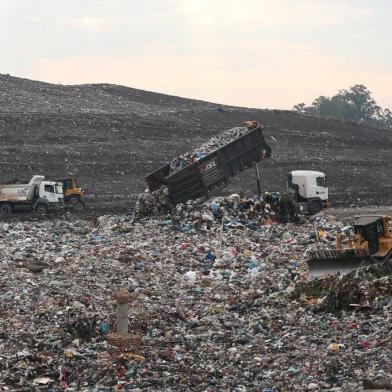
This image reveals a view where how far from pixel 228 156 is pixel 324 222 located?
9.41 ft

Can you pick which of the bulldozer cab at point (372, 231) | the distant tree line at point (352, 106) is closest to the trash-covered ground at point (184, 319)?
the bulldozer cab at point (372, 231)

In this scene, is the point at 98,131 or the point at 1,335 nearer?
the point at 1,335

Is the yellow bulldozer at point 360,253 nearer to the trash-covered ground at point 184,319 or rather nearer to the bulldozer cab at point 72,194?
the trash-covered ground at point 184,319

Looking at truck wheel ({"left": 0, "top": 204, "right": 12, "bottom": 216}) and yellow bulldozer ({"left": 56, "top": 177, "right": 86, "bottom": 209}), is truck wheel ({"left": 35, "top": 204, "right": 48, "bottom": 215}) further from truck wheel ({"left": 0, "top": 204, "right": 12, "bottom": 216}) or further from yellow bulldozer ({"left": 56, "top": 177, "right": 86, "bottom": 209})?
yellow bulldozer ({"left": 56, "top": 177, "right": 86, "bottom": 209})

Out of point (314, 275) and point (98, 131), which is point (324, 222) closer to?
point (314, 275)

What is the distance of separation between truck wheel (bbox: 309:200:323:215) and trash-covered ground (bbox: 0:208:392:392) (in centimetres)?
704

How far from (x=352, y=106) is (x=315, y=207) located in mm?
61006

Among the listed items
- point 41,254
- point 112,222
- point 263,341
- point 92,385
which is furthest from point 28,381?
point 112,222

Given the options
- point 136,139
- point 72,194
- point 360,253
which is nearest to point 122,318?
point 360,253

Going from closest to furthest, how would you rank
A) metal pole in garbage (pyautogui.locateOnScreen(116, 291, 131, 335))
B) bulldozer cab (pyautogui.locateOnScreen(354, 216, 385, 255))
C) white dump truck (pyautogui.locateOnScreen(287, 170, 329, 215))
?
1. metal pole in garbage (pyautogui.locateOnScreen(116, 291, 131, 335))
2. bulldozer cab (pyautogui.locateOnScreen(354, 216, 385, 255))
3. white dump truck (pyautogui.locateOnScreen(287, 170, 329, 215))

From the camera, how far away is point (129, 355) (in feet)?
40.2

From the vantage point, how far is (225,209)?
71.9ft

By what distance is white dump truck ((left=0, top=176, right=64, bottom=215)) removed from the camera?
94.1 feet

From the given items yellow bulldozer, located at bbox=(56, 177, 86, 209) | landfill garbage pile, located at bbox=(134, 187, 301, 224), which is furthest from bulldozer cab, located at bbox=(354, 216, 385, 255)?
yellow bulldozer, located at bbox=(56, 177, 86, 209)
